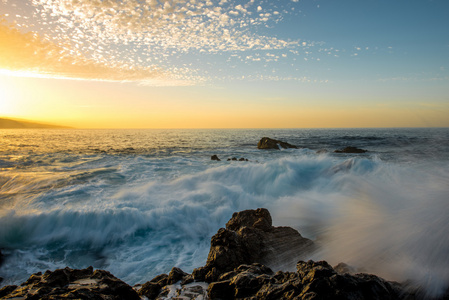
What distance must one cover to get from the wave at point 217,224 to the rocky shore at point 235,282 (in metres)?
1.52

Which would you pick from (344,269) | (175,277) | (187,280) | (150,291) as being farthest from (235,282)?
(344,269)

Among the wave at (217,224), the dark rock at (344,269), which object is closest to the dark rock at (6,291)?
the wave at (217,224)

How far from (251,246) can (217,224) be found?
3.73 meters

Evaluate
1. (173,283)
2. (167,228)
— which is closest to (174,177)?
(167,228)

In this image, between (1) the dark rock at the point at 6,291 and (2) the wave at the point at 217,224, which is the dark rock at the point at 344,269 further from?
(1) the dark rock at the point at 6,291

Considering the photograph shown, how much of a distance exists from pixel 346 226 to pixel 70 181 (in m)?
14.8

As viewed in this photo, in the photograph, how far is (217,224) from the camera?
8883 millimetres

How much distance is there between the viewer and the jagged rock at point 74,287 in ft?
10.8

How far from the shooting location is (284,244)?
5.88 m

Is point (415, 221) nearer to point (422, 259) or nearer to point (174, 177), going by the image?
point (422, 259)

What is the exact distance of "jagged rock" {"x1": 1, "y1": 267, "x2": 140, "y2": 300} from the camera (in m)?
3.29

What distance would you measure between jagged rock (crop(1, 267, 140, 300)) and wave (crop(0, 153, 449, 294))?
1.97m

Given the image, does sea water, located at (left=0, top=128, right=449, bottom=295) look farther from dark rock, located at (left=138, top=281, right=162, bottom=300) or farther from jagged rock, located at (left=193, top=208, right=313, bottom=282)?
dark rock, located at (left=138, top=281, right=162, bottom=300)

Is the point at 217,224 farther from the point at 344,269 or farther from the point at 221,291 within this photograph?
the point at 221,291
